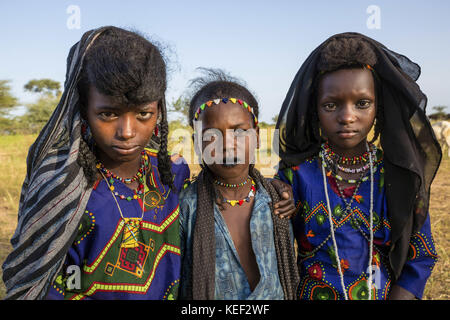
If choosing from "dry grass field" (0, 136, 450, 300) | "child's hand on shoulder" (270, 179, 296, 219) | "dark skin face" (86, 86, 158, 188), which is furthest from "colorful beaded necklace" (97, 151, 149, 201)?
"dry grass field" (0, 136, 450, 300)

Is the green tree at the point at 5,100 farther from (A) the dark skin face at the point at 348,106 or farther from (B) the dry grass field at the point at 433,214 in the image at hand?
(A) the dark skin face at the point at 348,106

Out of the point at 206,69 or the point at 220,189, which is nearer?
A: the point at 220,189

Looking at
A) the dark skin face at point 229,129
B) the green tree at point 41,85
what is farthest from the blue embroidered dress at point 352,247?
the green tree at point 41,85

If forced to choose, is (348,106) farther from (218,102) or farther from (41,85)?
(41,85)

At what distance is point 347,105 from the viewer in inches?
76.6

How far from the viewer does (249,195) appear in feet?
6.76

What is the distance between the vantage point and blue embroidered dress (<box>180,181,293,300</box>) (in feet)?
6.26

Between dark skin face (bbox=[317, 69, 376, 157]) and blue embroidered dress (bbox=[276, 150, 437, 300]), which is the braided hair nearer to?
blue embroidered dress (bbox=[276, 150, 437, 300])

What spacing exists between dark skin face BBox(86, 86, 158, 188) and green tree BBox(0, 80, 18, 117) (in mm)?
21448

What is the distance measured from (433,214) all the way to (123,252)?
5020 mm

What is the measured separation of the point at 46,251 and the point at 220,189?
95cm

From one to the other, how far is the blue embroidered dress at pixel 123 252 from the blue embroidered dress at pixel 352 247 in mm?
800
